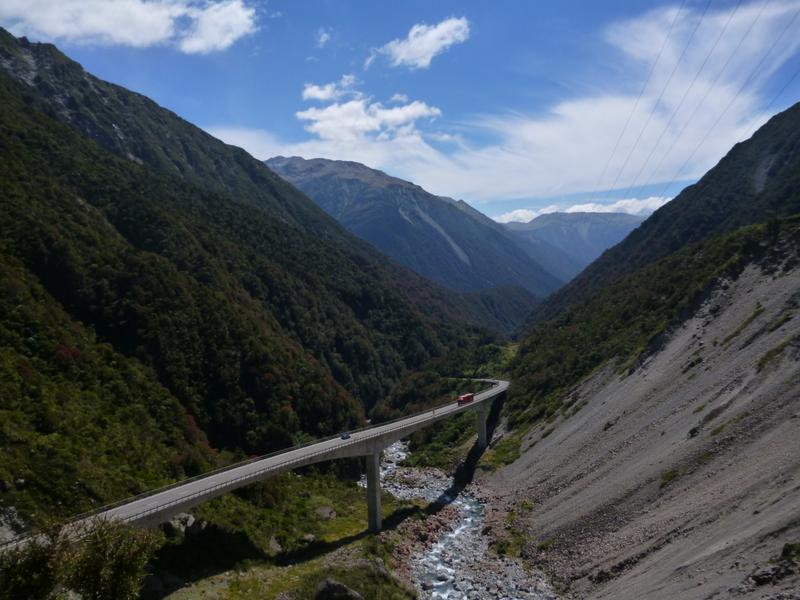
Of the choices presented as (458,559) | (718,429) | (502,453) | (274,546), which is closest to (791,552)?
(718,429)

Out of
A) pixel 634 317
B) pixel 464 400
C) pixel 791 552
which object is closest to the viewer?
pixel 791 552

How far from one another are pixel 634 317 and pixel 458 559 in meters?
53.5

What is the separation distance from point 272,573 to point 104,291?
142 feet

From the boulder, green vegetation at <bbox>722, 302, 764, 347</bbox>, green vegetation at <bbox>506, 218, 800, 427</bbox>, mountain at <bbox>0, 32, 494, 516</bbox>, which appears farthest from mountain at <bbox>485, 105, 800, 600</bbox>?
mountain at <bbox>0, 32, 494, 516</bbox>

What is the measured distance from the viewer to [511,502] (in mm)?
55906

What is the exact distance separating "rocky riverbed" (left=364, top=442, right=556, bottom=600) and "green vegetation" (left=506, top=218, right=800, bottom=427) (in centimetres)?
2139

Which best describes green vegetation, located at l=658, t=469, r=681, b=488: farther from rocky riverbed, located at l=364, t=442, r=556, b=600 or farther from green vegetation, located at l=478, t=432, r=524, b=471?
green vegetation, located at l=478, t=432, r=524, b=471

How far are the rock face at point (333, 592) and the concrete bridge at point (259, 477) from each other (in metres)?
10.0

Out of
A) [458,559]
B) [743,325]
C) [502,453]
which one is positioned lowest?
[458,559]

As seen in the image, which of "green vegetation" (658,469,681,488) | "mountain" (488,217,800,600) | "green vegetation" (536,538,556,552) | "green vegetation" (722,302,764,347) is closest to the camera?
"mountain" (488,217,800,600)

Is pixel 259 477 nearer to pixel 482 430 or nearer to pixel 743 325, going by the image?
pixel 482 430

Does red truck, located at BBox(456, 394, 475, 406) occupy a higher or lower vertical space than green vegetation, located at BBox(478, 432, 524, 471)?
higher

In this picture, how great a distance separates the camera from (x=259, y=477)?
1647 inches

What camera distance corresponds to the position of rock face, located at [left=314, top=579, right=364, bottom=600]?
3180 cm
